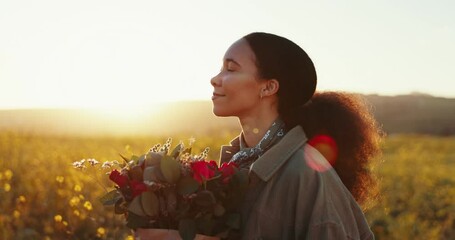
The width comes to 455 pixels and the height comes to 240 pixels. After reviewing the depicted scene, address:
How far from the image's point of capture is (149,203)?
272 centimetres

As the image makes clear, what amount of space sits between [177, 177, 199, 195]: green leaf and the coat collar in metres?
0.36

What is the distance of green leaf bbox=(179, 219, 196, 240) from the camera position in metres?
2.71

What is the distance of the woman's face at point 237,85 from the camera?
3117mm

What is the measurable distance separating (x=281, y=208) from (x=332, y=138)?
45 centimetres

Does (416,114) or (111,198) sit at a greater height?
(111,198)

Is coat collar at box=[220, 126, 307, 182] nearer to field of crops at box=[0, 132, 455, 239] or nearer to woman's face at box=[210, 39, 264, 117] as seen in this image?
woman's face at box=[210, 39, 264, 117]

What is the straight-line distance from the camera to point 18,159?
10.2 m

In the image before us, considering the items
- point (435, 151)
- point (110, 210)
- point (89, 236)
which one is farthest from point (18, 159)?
point (435, 151)

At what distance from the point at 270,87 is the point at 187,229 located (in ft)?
2.54

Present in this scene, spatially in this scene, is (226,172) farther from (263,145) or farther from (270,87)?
(270,87)

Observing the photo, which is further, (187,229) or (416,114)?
(416,114)

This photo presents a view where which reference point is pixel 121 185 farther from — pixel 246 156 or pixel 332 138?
pixel 332 138

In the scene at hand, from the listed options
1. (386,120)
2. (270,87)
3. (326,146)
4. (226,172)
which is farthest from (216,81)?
(386,120)

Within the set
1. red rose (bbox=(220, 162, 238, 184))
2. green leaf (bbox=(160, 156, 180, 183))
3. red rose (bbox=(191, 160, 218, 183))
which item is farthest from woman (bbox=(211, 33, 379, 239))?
green leaf (bbox=(160, 156, 180, 183))
